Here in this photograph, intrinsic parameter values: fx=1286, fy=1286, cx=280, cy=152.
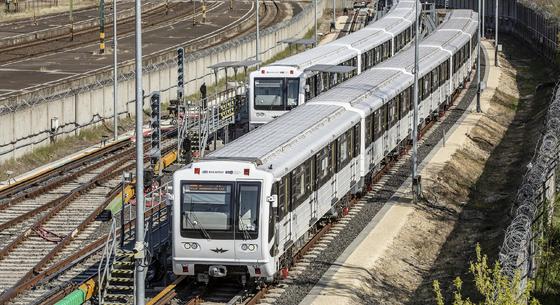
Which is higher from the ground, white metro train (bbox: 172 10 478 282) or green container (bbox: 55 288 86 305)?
white metro train (bbox: 172 10 478 282)

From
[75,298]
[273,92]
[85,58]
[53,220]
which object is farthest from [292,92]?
[85,58]

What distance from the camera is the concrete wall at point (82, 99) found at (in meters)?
47.0

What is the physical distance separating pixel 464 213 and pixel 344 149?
6.34 m

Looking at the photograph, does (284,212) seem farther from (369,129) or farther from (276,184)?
(369,129)

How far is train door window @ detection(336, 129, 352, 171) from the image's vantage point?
110 ft

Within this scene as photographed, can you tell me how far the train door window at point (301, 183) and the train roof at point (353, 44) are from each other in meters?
16.1

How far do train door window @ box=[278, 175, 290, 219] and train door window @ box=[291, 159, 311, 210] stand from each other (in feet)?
1.61

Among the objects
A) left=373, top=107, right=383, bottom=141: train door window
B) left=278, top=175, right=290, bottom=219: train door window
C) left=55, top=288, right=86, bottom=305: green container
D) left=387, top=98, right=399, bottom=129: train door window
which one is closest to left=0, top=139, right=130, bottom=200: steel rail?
left=373, top=107, right=383, bottom=141: train door window

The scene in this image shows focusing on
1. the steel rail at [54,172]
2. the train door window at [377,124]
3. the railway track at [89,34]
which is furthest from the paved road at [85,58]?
the train door window at [377,124]

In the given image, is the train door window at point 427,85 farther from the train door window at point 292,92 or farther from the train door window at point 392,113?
the train door window at point 392,113

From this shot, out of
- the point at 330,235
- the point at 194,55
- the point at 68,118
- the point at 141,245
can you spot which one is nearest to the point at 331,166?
the point at 330,235

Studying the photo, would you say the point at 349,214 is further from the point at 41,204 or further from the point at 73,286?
the point at 73,286

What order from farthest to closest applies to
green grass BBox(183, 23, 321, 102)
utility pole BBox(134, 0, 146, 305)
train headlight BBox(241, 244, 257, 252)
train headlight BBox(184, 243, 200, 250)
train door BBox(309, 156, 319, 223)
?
green grass BBox(183, 23, 321, 102), train door BBox(309, 156, 319, 223), train headlight BBox(184, 243, 200, 250), train headlight BBox(241, 244, 257, 252), utility pole BBox(134, 0, 146, 305)

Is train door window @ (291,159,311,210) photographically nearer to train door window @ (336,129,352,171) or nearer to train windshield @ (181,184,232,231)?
train windshield @ (181,184,232,231)
